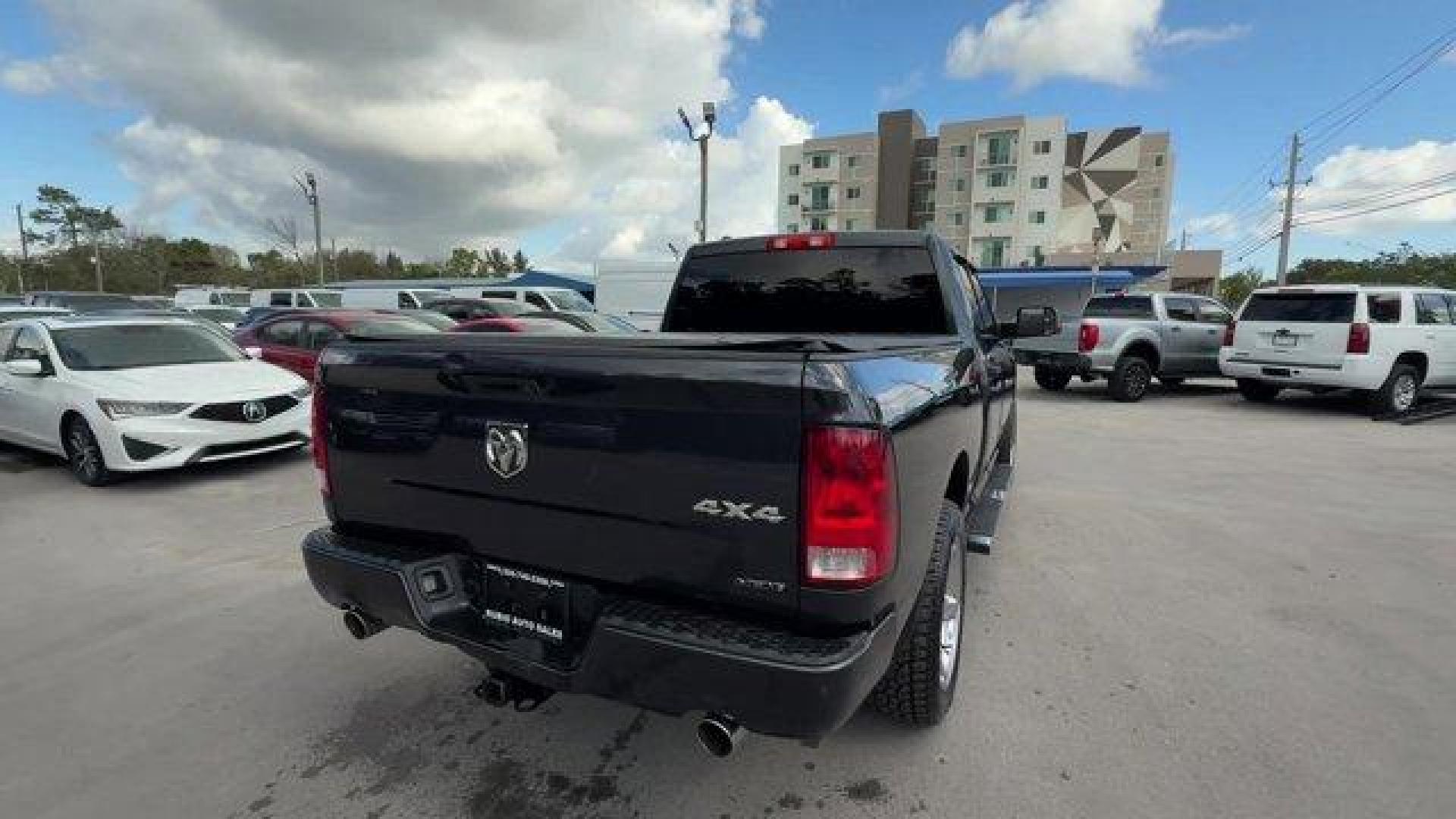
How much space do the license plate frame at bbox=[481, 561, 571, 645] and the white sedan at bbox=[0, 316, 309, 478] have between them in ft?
17.6

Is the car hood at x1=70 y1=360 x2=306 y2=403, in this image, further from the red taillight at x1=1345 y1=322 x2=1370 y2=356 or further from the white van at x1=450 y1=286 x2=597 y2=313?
the white van at x1=450 y1=286 x2=597 y2=313

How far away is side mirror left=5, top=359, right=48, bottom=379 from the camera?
6.50m

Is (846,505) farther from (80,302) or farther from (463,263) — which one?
(463,263)

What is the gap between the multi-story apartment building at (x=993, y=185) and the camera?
6075cm

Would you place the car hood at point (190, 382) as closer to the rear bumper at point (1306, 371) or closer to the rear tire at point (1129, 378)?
the rear tire at point (1129, 378)

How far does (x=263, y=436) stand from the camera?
21.9 feet

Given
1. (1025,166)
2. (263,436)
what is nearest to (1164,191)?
(1025,166)

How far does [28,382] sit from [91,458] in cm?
129

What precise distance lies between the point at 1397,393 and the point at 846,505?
12.4 m

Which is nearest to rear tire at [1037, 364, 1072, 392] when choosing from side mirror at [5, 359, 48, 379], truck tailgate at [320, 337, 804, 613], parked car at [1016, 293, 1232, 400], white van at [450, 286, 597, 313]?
parked car at [1016, 293, 1232, 400]

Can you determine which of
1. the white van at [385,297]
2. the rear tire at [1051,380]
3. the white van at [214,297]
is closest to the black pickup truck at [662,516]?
the rear tire at [1051,380]

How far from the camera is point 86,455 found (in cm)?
642

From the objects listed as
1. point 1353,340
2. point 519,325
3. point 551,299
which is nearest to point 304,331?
point 519,325

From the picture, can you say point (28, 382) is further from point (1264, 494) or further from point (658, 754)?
point (1264, 494)
